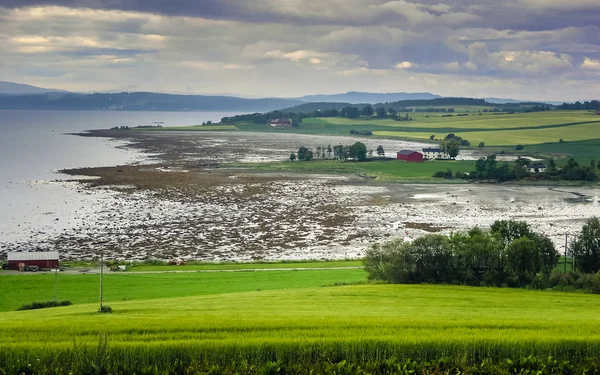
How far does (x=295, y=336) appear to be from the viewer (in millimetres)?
21938

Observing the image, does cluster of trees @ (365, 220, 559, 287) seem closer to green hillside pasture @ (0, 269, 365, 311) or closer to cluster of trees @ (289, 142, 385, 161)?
green hillside pasture @ (0, 269, 365, 311)

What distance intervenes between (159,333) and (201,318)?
2.76 meters

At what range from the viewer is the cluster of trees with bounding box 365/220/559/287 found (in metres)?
41.2

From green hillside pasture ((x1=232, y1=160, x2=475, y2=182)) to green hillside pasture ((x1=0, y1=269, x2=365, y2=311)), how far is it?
64649mm

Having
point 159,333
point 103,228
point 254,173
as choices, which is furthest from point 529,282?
point 254,173

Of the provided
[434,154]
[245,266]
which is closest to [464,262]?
[245,266]

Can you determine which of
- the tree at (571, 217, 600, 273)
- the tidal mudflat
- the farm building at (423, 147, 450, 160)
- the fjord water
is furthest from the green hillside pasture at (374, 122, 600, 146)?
the tree at (571, 217, 600, 273)

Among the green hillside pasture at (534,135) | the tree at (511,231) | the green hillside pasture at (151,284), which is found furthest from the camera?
the green hillside pasture at (534,135)

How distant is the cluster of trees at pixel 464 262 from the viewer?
135ft

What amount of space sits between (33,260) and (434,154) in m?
107

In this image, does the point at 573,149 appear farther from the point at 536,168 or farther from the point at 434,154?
the point at 536,168

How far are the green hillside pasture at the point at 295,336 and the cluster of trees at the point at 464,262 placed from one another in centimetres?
1208

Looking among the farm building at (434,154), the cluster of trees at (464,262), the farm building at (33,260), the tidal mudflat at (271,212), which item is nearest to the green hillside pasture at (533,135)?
the farm building at (434,154)

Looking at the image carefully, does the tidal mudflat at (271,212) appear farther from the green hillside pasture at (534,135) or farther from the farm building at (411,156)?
the green hillside pasture at (534,135)
